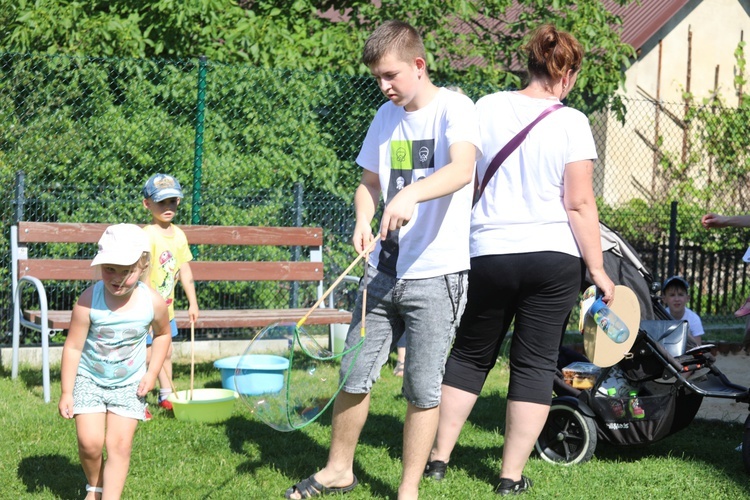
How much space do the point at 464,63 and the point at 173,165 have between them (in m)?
3.19

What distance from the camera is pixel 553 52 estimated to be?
400cm

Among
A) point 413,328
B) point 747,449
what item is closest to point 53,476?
point 413,328

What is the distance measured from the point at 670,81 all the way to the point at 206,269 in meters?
13.4

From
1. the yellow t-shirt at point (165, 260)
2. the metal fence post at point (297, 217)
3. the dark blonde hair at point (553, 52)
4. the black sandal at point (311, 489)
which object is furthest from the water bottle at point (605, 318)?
the metal fence post at point (297, 217)

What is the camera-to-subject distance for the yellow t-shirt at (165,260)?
19.0 feet

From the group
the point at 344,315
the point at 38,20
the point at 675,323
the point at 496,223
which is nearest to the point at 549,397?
the point at 496,223

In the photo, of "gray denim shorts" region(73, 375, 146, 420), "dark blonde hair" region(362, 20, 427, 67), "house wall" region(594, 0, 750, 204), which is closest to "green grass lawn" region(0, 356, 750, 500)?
"gray denim shorts" region(73, 375, 146, 420)

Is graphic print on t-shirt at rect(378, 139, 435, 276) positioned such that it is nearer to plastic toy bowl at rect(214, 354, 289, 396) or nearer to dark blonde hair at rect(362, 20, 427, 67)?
dark blonde hair at rect(362, 20, 427, 67)

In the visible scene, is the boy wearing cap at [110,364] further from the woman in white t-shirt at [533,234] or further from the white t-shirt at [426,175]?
the woman in white t-shirt at [533,234]

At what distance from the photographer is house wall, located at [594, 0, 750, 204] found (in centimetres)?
1716

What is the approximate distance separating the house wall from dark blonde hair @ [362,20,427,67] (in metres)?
13.3

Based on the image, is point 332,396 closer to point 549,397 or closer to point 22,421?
point 549,397

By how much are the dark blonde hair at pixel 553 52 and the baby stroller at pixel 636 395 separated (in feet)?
4.40

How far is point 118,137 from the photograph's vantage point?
737 cm
